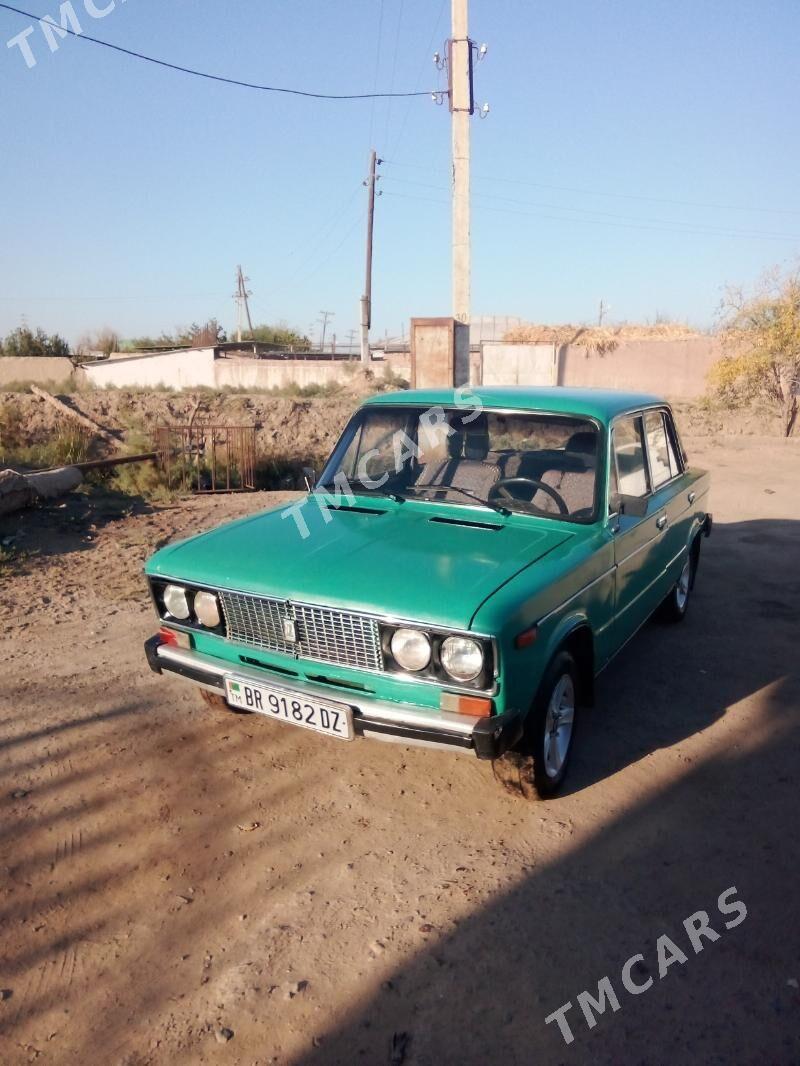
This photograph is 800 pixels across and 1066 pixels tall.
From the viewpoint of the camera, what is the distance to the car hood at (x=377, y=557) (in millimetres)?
2828

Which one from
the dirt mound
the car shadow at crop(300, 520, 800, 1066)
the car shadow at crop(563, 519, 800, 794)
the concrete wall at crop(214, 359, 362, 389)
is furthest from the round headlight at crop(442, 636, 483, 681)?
the concrete wall at crop(214, 359, 362, 389)

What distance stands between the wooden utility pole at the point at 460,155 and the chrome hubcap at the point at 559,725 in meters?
8.89

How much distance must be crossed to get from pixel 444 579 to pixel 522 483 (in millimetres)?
1142

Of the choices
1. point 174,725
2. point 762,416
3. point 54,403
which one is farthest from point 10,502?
point 762,416

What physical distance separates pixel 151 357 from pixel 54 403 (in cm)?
1627

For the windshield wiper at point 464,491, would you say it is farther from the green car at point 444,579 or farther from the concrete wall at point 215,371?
the concrete wall at point 215,371

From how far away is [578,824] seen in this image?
10.3ft

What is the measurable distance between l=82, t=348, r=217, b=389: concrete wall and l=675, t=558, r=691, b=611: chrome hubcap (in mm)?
25476

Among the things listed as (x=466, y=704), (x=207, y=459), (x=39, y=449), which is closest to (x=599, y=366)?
(x=207, y=459)

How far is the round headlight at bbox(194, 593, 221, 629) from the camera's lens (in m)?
3.29

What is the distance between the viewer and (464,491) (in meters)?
3.89

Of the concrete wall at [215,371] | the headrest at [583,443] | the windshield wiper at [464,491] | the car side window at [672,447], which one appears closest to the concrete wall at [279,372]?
the concrete wall at [215,371]

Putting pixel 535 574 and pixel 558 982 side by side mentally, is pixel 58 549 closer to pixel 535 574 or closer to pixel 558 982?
pixel 535 574

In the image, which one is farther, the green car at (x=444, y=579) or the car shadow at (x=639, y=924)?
the green car at (x=444, y=579)
